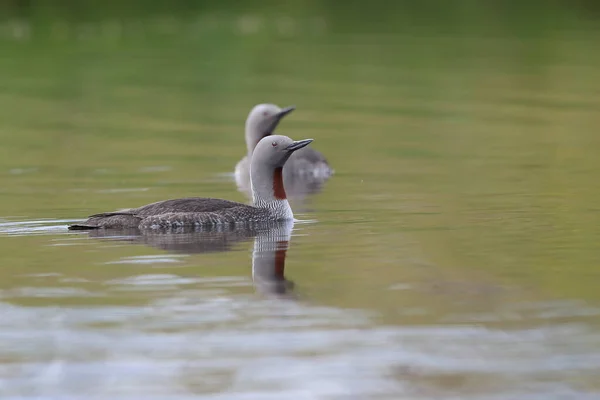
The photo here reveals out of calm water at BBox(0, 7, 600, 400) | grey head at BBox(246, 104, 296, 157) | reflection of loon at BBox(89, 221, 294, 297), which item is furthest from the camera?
grey head at BBox(246, 104, 296, 157)

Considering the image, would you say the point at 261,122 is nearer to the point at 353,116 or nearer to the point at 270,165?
the point at 353,116

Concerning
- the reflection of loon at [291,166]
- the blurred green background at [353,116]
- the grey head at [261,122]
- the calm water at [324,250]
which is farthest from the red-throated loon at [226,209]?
the grey head at [261,122]

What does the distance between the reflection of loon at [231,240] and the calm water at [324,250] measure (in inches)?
1.3

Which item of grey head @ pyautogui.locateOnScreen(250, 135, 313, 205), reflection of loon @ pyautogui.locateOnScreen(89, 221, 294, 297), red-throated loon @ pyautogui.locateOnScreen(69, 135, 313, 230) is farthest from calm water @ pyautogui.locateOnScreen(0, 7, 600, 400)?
grey head @ pyautogui.locateOnScreen(250, 135, 313, 205)

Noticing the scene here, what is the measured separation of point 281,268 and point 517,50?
17420 millimetres

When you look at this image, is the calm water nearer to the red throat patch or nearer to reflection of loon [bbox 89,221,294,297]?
reflection of loon [bbox 89,221,294,297]

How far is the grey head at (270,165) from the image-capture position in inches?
425

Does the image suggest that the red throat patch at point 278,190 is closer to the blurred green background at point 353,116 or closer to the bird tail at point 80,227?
the blurred green background at point 353,116

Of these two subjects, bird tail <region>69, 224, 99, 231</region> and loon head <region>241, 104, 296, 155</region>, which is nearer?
bird tail <region>69, 224, 99, 231</region>

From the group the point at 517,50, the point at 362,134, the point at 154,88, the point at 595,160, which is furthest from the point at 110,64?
the point at 595,160

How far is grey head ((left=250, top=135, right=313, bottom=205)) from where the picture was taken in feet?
35.4

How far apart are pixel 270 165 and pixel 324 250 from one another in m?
1.71

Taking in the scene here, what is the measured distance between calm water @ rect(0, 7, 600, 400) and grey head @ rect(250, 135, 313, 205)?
0.36m

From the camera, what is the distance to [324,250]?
9328 mm
